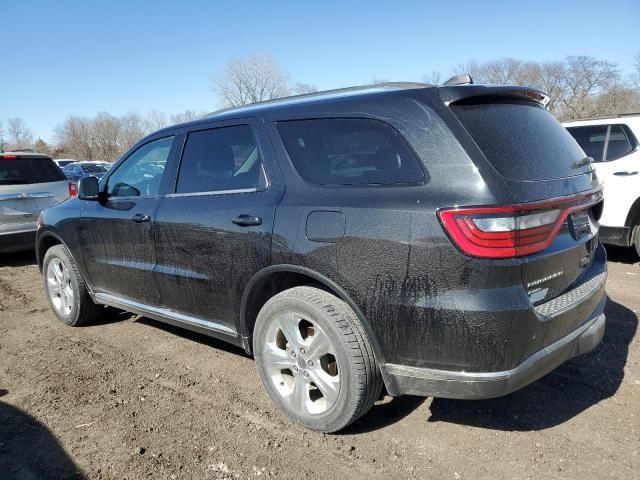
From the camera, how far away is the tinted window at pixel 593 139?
247 inches

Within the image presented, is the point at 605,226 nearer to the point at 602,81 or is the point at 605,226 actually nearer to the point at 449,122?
the point at 449,122

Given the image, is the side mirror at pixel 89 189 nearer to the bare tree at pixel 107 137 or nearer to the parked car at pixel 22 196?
the parked car at pixel 22 196

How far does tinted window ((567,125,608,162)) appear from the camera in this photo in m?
6.26

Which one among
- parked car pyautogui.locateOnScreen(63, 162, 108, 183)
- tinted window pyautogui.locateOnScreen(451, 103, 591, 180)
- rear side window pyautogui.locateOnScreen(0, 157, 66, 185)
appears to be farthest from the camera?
parked car pyautogui.locateOnScreen(63, 162, 108, 183)

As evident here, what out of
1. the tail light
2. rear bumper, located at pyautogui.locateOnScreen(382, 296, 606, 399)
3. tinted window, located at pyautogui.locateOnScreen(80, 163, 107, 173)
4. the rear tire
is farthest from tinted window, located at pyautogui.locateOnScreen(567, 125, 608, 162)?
tinted window, located at pyautogui.locateOnScreen(80, 163, 107, 173)

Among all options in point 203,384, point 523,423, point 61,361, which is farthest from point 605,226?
point 61,361

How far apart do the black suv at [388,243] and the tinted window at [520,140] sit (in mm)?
10

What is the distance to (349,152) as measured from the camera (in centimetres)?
259

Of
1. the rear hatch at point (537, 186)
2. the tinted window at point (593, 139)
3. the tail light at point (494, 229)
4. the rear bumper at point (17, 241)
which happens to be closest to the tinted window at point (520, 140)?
the rear hatch at point (537, 186)

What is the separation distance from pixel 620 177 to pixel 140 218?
5509 mm

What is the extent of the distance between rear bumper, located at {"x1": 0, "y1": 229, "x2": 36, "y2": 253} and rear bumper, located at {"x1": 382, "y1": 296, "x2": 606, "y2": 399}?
6583mm

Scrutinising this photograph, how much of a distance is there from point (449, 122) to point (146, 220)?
2.31 metres

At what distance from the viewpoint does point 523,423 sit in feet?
8.98

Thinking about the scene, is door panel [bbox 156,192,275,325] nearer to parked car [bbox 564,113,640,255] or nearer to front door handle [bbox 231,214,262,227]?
front door handle [bbox 231,214,262,227]
